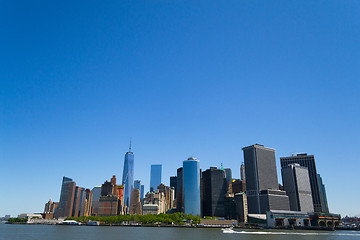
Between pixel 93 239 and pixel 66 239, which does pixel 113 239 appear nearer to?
pixel 93 239

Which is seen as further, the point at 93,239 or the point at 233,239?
the point at 233,239

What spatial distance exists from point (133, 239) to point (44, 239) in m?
30.0

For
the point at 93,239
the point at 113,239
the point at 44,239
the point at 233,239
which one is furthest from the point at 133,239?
the point at 233,239

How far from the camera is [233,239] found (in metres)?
102

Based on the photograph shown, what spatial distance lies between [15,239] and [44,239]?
969 cm

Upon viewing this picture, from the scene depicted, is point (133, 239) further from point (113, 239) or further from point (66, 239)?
point (66, 239)

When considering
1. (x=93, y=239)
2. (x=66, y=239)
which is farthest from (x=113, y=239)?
(x=66, y=239)

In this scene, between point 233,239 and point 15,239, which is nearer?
point 15,239

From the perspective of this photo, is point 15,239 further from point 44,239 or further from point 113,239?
point 113,239

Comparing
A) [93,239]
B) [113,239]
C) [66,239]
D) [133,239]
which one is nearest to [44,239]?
[66,239]

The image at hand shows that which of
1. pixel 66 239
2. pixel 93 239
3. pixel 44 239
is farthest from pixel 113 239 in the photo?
pixel 44 239

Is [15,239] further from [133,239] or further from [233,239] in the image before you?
[233,239]

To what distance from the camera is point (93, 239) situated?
9325cm

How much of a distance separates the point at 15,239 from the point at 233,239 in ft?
250
